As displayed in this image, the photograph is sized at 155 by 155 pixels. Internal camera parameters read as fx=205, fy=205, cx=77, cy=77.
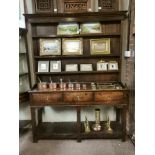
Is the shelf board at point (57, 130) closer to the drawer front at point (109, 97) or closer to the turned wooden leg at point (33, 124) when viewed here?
the turned wooden leg at point (33, 124)

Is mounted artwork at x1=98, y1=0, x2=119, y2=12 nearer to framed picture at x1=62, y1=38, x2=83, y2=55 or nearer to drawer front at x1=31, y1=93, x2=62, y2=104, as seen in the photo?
framed picture at x1=62, y1=38, x2=83, y2=55

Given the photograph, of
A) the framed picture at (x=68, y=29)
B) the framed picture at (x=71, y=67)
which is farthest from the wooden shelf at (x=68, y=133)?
the framed picture at (x=68, y=29)

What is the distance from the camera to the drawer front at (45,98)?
122 inches

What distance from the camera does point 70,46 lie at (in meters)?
3.44

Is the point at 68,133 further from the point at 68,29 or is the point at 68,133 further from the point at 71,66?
the point at 68,29

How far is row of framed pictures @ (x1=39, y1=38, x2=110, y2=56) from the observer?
3434 millimetres

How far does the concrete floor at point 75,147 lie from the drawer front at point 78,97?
2.15 ft

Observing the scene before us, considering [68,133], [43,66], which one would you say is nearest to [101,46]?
[43,66]

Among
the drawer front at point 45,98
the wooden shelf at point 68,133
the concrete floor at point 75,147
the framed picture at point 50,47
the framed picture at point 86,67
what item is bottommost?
the concrete floor at point 75,147

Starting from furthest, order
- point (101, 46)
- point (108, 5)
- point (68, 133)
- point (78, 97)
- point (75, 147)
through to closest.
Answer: point (101, 46) → point (108, 5) → point (68, 133) → point (78, 97) → point (75, 147)

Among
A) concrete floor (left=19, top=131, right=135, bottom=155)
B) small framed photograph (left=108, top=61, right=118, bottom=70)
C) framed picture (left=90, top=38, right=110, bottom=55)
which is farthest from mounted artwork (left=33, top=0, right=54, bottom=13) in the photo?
concrete floor (left=19, top=131, right=135, bottom=155)

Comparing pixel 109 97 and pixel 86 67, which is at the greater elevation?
pixel 86 67

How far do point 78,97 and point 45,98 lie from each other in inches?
19.7
